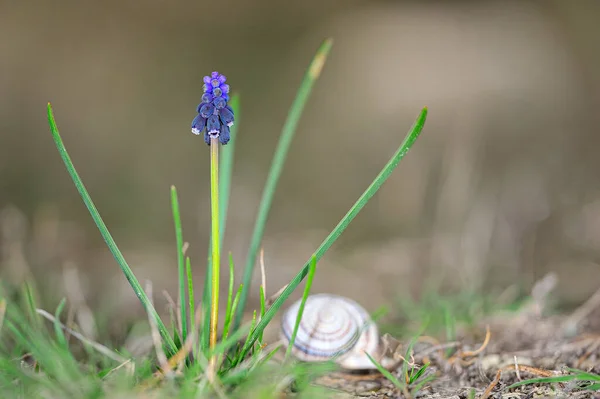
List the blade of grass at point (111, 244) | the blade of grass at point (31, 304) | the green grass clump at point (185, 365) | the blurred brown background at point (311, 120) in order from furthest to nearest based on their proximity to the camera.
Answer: the blurred brown background at point (311, 120) → the blade of grass at point (31, 304) → the blade of grass at point (111, 244) → the green grass clump at point (185, 365)

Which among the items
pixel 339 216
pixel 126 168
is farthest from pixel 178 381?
pixel 126 168

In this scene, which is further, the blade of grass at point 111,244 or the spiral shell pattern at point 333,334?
the spiral shell pattern at point 333,334

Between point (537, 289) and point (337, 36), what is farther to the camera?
point (337, 36)

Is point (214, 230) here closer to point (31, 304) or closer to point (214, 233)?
point (214, 233)

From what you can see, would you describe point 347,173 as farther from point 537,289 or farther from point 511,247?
point 537,289

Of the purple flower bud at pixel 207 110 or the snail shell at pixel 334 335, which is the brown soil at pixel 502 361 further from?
the purple flower bud at pixel 207 110

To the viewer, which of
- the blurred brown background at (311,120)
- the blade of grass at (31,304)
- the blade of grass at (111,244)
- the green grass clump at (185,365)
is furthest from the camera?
the blurred brown background at (311,120)

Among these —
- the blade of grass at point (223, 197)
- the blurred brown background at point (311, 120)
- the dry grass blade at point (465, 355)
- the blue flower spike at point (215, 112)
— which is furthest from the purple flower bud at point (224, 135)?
the blurred brown background at point (311, 120)

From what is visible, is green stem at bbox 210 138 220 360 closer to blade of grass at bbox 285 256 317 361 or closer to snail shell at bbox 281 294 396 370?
blade of grass at bbox 285 256 317 361
